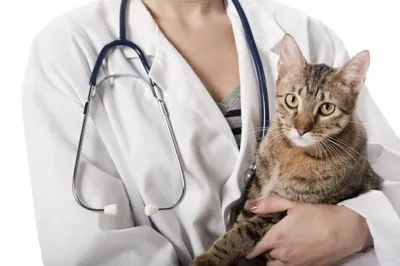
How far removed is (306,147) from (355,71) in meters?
0.20

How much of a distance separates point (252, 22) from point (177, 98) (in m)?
0.36

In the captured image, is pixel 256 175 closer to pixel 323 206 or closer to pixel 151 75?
pixel 323 206

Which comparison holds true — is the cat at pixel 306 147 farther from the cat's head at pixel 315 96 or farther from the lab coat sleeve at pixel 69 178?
the lab coat sleeve at pixel 69 178

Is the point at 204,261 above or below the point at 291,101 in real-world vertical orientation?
below

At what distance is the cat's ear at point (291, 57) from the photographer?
130 centimetres

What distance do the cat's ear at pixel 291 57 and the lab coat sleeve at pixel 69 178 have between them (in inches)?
18.4

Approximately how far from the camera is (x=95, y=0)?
160cm

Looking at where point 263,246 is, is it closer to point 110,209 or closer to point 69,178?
point 110,209

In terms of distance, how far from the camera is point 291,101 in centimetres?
130

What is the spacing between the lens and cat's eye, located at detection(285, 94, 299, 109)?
1.29 m

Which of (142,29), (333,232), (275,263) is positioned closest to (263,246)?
(275,263)

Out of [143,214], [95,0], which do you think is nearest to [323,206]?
[143,214]

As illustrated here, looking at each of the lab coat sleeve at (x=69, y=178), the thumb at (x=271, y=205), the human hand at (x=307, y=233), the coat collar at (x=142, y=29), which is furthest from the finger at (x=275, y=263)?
the coat collar at (x=142, y=29)

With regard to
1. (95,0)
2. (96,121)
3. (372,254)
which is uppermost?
(95,0)
